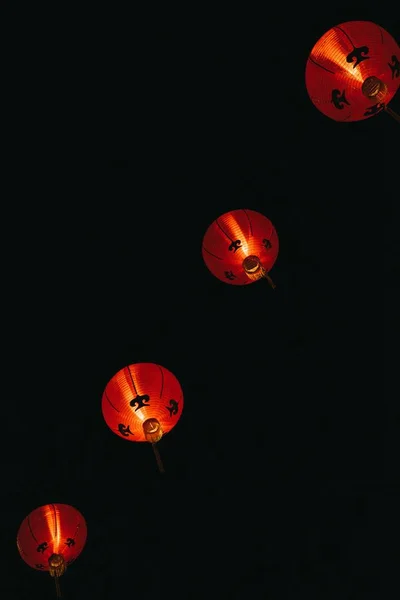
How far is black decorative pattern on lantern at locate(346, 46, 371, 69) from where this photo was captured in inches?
156

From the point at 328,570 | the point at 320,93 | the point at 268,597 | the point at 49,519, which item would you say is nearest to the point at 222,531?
the point at 268,597

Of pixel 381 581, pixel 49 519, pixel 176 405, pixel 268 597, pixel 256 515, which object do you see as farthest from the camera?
pixel 256 515

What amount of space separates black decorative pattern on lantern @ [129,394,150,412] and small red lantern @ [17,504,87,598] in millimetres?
1548

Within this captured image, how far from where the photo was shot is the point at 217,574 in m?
6.85

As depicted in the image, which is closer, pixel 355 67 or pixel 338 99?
pixel 355 67

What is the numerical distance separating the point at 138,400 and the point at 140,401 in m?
0.02

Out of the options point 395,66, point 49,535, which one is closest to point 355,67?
point 395,66

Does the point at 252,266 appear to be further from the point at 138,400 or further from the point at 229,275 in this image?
the point at 138,400

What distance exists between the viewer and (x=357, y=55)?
3984mm

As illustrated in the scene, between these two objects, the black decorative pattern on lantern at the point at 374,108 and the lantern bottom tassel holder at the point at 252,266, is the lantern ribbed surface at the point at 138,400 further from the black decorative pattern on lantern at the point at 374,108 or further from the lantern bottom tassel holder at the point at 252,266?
the black decorative pattern on lantern at the point at 374,108

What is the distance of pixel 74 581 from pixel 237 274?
4630 mm

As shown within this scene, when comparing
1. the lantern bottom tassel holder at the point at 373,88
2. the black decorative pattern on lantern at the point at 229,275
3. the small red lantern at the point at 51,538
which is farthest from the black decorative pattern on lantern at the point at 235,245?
the small red lantern at the point at 51,538

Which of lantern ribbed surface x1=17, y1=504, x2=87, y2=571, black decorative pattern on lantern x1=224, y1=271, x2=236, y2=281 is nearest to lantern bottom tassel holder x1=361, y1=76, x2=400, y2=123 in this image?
black decorative pattern on lantern x1=224, y1=271, x2=236, y2=281

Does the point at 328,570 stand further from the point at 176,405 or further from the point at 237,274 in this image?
the point at 237,274
